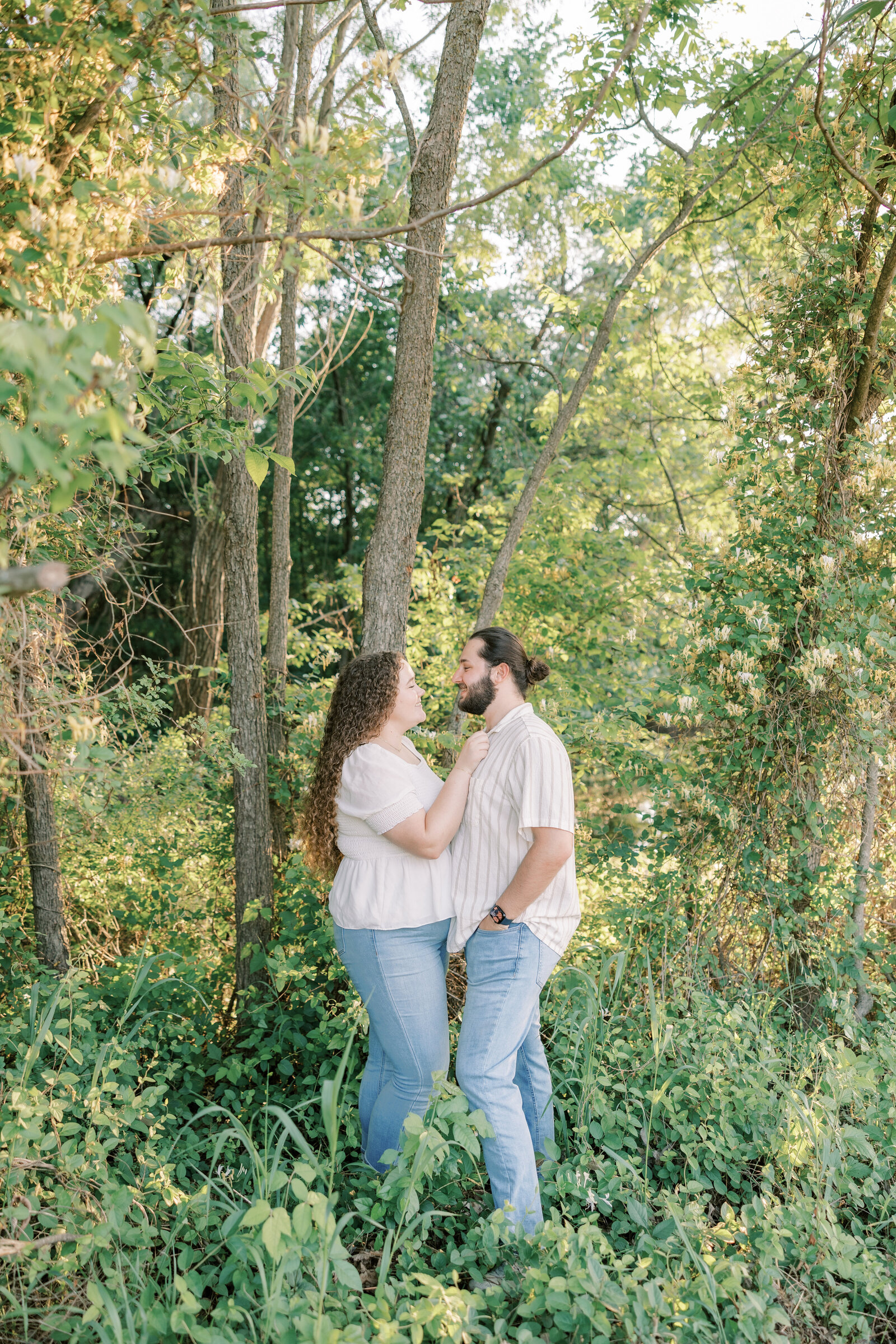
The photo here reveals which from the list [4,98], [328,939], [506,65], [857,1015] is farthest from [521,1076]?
[506,65]

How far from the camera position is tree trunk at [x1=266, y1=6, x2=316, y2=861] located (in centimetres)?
411

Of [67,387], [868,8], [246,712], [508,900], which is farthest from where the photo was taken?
[246,712]

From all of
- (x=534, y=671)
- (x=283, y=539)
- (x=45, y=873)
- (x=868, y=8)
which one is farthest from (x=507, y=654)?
(x=283, y=539)

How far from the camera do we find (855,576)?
Result: 12.0 ft

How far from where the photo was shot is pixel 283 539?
4957mm

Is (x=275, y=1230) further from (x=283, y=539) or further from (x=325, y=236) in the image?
(x=283, y=539)

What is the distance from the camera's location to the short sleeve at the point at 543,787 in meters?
2.30

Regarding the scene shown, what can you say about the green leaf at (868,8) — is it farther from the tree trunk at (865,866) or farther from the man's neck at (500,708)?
the tree trunk at (865,866)

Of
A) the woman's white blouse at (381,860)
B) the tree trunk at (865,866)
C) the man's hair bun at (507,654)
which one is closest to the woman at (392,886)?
the woman's white blouse at (381,860)

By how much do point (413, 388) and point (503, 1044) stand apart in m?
2.42

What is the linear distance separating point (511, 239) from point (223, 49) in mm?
7829

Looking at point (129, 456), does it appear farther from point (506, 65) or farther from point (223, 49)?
point (506, 65)

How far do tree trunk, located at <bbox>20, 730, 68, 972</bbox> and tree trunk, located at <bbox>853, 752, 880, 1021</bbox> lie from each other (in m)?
3.40

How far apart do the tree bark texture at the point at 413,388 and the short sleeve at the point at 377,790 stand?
3.02 ft
